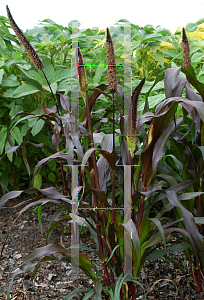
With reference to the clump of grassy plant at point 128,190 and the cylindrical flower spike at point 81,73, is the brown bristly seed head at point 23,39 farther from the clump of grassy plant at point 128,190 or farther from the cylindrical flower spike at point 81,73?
the cylindrical flower spike at point 81,73

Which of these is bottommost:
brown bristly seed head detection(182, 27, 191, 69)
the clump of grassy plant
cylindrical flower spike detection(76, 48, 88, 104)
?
the clump of grassy plant

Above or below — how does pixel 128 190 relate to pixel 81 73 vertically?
below

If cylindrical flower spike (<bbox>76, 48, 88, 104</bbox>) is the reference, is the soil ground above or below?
below

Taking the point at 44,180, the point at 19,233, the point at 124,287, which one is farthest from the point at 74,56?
the point at 44,180

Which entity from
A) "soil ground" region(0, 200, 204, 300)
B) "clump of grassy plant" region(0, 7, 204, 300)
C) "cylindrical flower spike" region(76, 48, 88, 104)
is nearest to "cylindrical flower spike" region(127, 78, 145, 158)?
"clump of grassy plant" region(0, 7, 204, 300)

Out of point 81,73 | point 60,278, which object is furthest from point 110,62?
point 60,278

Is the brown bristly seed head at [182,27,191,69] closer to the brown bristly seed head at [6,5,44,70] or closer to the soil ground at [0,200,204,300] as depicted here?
the brown bristly seed head at [6,5,44,70]

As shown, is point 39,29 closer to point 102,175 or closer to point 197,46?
point 197,46

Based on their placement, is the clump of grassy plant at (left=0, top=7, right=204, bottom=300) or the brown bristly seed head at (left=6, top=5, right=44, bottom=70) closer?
the clump of grassy plant at (left=0, top=7, right=204, bottom=300)

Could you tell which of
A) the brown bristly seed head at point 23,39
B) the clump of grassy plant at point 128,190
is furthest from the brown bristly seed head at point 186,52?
the brown bristly seed head at point 23,39

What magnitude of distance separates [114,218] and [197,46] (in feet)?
3.58

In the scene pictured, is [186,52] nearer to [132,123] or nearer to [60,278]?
[132,123]

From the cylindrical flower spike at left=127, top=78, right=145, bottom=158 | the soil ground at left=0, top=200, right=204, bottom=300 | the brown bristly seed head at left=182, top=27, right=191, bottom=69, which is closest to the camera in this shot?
the cylindrical flower spike at left=127, top=78, right=145, bottom=158

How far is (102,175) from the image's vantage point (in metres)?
0.88
